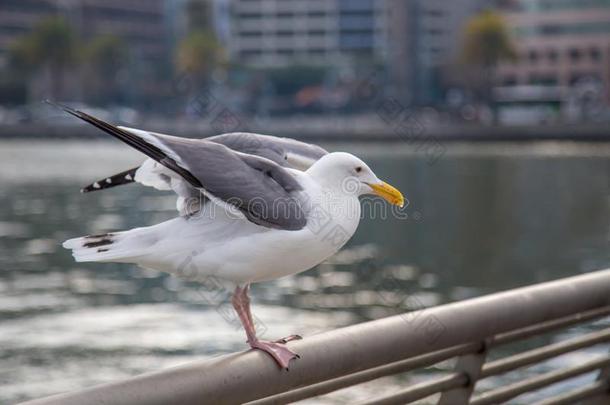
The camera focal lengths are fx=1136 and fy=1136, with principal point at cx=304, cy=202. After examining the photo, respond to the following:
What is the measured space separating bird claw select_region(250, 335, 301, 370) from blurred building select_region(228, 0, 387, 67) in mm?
121125

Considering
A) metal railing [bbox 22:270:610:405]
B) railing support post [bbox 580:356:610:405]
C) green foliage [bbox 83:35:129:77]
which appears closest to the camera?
metal railing [bbox 22:270:610:405]

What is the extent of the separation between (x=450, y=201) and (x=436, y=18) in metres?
83.9

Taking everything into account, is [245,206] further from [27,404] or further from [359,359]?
[27,404]

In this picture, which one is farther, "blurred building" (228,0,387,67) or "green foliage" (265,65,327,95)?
"blurred building" (228,0,387,67)

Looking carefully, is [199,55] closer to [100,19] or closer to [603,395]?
[100,19]

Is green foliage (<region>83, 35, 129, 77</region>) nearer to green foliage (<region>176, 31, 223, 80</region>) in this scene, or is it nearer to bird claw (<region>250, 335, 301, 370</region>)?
green foliage (<region>176, 31, 223, 80</region>)

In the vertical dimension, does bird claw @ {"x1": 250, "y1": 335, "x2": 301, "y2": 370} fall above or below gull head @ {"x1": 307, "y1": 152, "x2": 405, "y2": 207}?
below

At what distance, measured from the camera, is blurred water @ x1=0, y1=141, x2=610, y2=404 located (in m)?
14.0

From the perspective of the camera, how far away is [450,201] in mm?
36812

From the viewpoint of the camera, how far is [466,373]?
3430 mm

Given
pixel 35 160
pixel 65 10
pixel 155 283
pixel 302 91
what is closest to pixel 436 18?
pixel 302 91

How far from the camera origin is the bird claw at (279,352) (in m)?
2.73

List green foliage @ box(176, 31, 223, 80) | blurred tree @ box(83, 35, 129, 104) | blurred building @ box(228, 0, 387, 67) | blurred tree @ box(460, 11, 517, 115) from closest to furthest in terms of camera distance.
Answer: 1. blurred tree @ box(460, 11, 517, 115)
2. green foliage @ box(176, 31, 223, 80)
3. blurred tree @ box(83, 35, 129, 104)
4. blurred building @ box(228, 0, 387, 67)

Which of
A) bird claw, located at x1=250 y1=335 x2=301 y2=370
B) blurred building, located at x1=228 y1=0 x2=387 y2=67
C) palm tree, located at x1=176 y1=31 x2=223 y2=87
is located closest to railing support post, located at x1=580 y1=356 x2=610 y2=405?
bird claw, located at x1=250 y1=335 x2=301 y2=370
